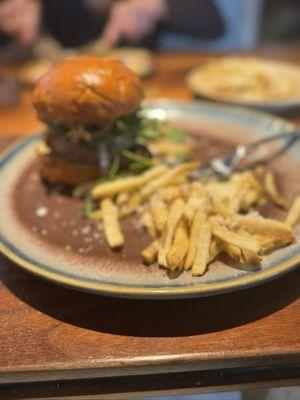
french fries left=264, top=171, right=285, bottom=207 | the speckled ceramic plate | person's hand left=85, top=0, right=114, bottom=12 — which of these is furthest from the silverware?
person's hand left=85, top=0, right=114, bottom=12

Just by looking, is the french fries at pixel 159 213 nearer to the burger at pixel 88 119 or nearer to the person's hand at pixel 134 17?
the burger at pixel 88 119

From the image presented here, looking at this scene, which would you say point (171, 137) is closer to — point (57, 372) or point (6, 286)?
point (6, 286)

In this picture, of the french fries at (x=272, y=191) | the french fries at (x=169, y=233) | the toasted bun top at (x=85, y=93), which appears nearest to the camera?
the french fries at (x=169, y=233)

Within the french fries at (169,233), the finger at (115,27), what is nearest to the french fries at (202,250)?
the french fries at (169,233)

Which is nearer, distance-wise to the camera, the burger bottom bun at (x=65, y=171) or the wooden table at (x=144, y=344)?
the wooden table at (x=144, y=344)

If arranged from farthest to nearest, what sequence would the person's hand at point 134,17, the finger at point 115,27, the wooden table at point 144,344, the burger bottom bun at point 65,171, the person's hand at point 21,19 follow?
the person's hand at point 134,17, the finger at point 115,27, the person's hand at point 21,19, the burger bottom bun at point 65,171, the wooden table at point 144,344

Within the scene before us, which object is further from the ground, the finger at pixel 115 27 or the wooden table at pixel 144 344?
the finger at pixel 115 27

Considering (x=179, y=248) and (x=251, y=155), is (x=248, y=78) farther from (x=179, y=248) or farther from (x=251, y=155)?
(x=179, y=248)
